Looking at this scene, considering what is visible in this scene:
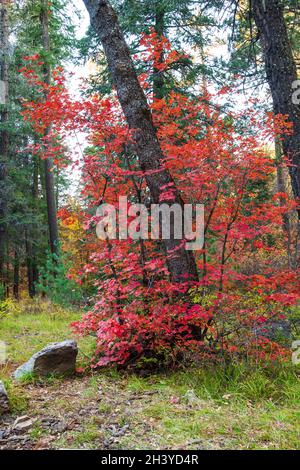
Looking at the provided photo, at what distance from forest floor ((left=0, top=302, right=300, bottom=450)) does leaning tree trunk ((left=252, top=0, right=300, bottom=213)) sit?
275cm

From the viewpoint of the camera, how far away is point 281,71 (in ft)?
16.8

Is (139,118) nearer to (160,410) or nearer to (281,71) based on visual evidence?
(281,71)

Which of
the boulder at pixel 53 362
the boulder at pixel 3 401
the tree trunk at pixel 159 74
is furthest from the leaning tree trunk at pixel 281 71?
the boulder at pixel 3 401

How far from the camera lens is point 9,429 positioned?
304 centimetres

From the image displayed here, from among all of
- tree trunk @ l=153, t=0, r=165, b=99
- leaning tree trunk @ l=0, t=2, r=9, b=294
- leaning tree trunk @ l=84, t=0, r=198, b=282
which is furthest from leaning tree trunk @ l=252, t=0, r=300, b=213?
leaning tree trunk @ l=0, t=2, r=9, b=294

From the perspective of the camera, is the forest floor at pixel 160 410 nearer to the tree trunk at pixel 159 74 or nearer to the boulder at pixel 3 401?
the boulder at pixel 3 401

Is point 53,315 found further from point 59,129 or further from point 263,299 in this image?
point 263,299

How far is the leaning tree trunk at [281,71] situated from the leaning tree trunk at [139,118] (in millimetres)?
1799

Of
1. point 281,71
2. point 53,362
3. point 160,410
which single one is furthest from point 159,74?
point 160,410

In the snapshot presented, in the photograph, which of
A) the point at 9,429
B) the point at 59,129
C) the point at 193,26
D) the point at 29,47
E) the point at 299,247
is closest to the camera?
the point at 9,429

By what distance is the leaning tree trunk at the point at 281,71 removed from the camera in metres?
5.05

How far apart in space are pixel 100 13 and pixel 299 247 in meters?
5.77

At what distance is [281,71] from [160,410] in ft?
14.9

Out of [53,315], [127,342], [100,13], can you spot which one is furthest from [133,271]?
[53,315]
